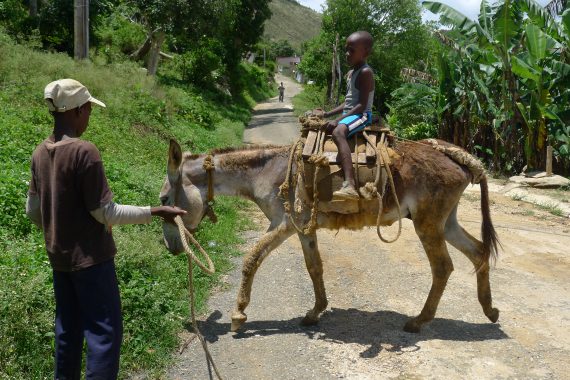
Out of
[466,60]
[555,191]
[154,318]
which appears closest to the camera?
[154,318]

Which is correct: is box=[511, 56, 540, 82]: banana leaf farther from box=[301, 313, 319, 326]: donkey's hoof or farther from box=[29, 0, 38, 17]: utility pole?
box=[29, 0, 38, 17]: utility pole

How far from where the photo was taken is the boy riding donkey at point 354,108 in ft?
16.3

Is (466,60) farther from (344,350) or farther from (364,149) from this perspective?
(344,350)

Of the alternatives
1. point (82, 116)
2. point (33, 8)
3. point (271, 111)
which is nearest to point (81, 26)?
point (33, 8)

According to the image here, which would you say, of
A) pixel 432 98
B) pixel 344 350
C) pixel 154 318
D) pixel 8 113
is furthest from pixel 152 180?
pixel 432 98

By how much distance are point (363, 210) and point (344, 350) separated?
1.37 m

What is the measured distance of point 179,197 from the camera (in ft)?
17.1

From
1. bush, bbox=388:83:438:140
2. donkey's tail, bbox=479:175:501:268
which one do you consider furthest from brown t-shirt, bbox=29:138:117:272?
bush, bbox=388:83:438:140

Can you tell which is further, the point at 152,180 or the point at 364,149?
the point at 152,180

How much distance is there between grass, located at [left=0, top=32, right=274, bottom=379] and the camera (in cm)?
392

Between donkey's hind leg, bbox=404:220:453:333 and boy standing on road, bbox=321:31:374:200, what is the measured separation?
838 mm

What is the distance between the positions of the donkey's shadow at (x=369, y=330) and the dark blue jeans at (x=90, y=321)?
1.75m

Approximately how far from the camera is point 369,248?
8.05 meters

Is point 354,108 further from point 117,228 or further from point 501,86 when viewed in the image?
point 501,86
